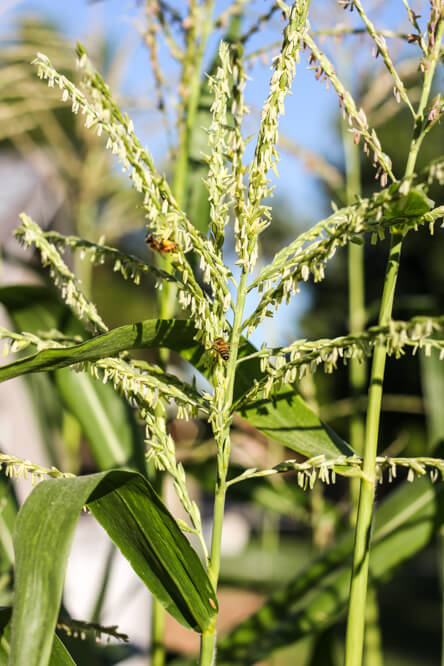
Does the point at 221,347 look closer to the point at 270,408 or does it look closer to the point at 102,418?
the point at 270,408

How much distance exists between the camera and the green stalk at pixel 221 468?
0.49 m

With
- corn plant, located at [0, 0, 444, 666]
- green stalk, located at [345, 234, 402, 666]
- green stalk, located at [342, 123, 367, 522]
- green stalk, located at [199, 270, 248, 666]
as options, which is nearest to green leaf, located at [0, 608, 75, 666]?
corn plant, located at [0, 0, 444, 666]

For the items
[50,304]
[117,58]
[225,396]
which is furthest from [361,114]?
[117,58]

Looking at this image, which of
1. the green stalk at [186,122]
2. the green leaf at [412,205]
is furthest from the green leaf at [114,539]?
the green stalk at [186,122]

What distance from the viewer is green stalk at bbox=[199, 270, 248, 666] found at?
491 millimetres

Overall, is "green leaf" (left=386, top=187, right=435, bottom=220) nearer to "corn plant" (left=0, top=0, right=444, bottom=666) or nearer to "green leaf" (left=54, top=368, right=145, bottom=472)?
"corn plant" (left=0, top=0, right=444, bottom=666)

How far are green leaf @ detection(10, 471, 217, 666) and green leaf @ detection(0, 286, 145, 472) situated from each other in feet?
1.32

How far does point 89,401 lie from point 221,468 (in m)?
0.52

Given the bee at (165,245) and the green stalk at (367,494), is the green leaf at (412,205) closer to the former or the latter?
the green stalk at (367,494)

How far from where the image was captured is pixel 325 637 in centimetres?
126

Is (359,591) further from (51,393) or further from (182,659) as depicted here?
(51,393)

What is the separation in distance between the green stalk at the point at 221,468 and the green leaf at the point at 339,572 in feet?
1.33

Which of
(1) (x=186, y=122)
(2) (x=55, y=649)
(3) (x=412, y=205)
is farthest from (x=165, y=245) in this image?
(1) (x=186, y=122)

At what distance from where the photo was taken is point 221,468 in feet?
1.64
